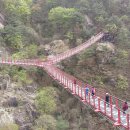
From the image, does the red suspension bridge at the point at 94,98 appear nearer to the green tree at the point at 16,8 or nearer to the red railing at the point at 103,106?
the red railing at the point at 103,106

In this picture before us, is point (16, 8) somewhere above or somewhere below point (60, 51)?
above

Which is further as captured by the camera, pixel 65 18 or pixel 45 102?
pixel 65 18

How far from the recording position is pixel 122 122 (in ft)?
42.1

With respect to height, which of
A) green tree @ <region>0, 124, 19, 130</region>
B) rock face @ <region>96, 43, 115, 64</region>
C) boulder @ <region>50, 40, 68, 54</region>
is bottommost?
green tree @ <region>0, 124, 19, 130</region>

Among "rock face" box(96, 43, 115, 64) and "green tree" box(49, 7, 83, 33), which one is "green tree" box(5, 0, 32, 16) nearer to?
"green tree" box(49, 7, 83, 33)

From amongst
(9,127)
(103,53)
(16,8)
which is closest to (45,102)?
(9,127)

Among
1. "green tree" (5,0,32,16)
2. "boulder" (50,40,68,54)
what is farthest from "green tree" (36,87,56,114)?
"green tree" (5,0,32,16)

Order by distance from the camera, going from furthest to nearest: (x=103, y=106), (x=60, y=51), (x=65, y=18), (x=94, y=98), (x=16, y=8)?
(x=16, y=8) → (x=65, y=18) → (x=60, y=51) → (x=94, y=98) → (x=103, y=106)

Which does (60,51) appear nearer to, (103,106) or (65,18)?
(65,18)

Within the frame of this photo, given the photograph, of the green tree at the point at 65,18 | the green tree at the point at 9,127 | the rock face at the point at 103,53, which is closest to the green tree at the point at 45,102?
the green tree at the point at 9,127

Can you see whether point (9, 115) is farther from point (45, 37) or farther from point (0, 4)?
point (0, 4)

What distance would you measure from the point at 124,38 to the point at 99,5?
738cm

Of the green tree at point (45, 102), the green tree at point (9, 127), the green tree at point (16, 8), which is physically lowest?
the green tree at point (9, 127)

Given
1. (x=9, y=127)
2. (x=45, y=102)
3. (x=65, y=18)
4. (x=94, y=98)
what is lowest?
(x=9, y=127)
